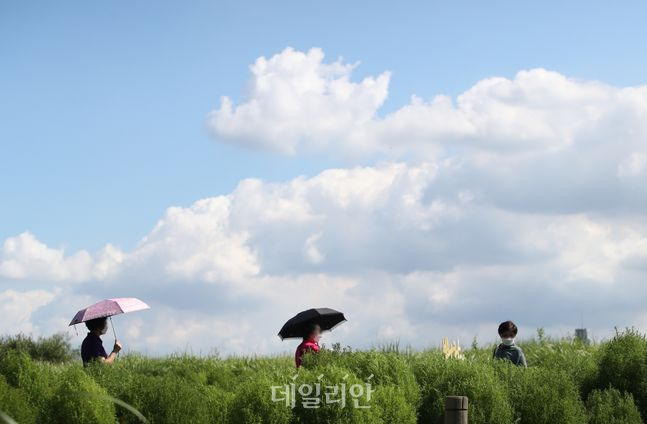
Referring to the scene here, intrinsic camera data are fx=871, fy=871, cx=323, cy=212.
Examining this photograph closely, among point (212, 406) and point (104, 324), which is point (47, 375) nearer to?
point (104, 324)

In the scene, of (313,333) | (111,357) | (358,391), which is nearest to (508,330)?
(313,333)

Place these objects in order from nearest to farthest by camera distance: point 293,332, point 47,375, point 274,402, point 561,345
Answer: point 274,402, point 47,375, point 293,332, point 561,345

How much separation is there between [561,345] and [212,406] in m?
12.2

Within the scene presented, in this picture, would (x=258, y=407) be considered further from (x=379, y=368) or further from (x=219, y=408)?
(x=379, y=368)

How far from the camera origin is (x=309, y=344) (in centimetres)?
1117

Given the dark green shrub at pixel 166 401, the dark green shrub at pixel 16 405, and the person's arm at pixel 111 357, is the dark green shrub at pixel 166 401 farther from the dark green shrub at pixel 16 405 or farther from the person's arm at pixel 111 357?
the person's arm at pixel 111 357

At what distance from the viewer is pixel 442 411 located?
1053cm

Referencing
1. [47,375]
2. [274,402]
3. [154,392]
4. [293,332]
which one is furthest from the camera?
[293,332]

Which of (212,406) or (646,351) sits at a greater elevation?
(646,351)

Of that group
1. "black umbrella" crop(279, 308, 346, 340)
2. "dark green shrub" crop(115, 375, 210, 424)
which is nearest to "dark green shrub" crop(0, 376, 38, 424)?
"dark green shrub" crop(115, 375, 210, 424)

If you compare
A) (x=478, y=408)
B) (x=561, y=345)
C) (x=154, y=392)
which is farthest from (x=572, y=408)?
(x=561, y=345)

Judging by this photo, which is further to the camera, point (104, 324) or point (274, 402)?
point (104, 324)

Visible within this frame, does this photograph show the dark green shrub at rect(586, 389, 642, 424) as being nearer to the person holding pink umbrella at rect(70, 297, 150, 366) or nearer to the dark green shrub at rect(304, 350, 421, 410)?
the dark green shrub at rect(304, 350, 421, 410)

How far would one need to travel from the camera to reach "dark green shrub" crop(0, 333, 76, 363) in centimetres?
2583
